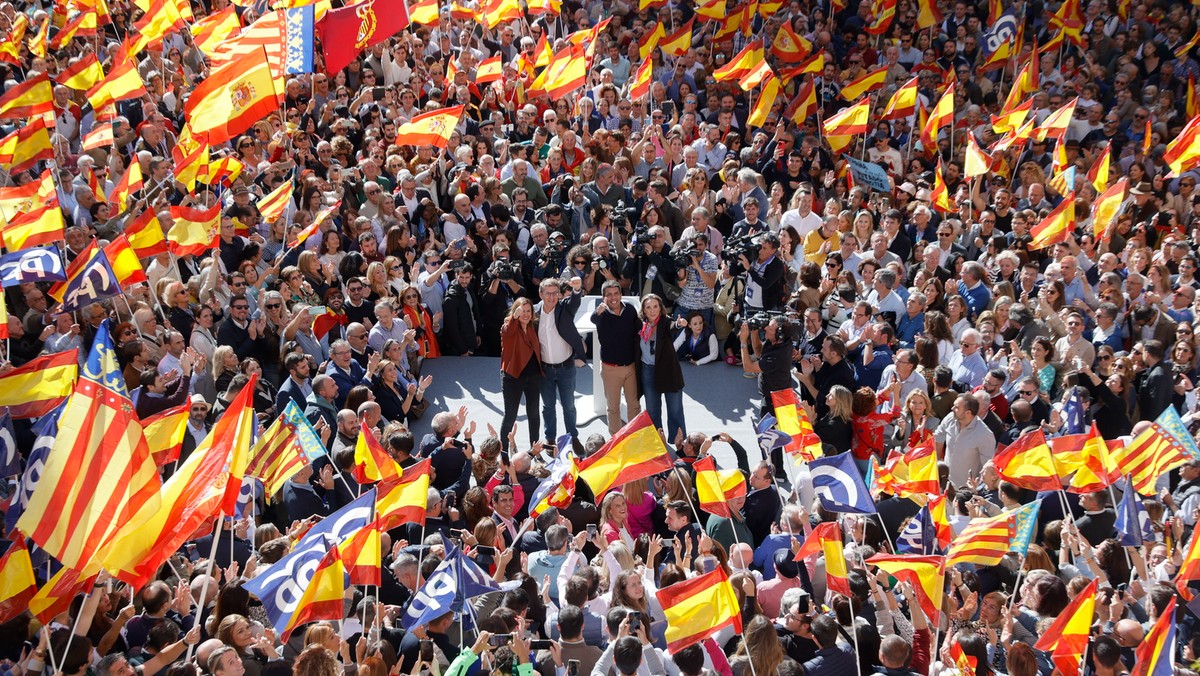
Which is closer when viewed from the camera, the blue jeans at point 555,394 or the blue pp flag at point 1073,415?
the blue pp flag at point 1073,415

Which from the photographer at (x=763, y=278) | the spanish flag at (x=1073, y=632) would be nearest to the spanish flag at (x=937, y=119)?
the photographer at (x=763, y=278)

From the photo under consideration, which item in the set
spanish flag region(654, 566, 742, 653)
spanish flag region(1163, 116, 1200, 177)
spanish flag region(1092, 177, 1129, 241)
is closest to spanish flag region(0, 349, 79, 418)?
spanish flag region(654, 566, 742, 653)

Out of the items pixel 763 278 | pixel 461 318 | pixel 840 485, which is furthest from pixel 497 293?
pixel 840 485

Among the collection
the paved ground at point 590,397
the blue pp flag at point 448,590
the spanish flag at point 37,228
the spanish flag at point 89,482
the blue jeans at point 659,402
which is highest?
the spanish flag at point 89,482

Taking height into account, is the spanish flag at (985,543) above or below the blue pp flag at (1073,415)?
above

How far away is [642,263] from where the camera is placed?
14680mm

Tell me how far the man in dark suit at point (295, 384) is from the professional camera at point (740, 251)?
4.31 meters

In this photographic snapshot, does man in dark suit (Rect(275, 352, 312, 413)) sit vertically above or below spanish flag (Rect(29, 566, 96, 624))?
below

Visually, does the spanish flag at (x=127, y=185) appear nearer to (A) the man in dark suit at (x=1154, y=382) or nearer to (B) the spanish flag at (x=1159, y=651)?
(A) the man in dark suit at (x=1154, y=382)

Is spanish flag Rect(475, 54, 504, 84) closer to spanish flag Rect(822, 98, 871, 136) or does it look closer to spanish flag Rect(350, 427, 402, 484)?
spanish flag Rect(822, 98, 871, 136)

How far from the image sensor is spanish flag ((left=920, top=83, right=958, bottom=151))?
16344 mm

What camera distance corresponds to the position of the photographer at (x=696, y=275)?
13820 mm

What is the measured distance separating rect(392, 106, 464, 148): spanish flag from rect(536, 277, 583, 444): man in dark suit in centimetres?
315

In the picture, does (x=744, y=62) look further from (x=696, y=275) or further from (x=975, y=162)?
(x=696, y=275)
